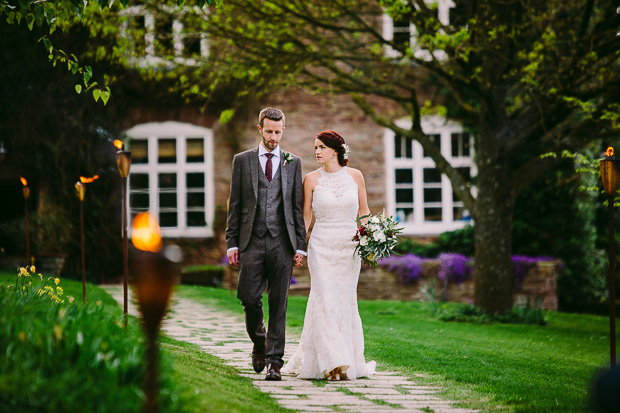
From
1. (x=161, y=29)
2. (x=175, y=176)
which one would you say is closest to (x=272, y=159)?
(x=161, y=29)

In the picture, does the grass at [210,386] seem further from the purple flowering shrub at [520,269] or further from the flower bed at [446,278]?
the purple flowering shrub at [520,269]

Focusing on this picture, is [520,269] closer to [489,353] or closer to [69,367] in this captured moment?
[489,353]

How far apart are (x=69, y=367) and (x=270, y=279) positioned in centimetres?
263

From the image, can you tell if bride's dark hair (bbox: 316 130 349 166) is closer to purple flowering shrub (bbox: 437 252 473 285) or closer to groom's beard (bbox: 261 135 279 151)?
groom's beard (bbox: 261 135 279 151)

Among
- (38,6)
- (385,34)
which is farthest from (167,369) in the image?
(385,34)

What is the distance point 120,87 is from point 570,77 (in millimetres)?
10184

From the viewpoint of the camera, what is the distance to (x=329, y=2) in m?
12.0

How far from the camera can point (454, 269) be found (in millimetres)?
15852

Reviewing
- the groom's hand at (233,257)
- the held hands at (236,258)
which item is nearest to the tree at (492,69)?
the held hands at (236,258)

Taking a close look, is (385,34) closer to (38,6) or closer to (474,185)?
(474,185)

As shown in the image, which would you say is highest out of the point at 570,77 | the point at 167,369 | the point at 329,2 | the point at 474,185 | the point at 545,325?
the point at 329,2

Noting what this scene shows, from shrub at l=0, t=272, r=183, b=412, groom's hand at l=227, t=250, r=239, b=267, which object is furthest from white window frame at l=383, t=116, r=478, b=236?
shrub at l=0, t=272, r=183, b=412

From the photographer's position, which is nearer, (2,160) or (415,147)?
(2,160)

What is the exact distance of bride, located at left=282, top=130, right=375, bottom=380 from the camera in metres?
6.35
